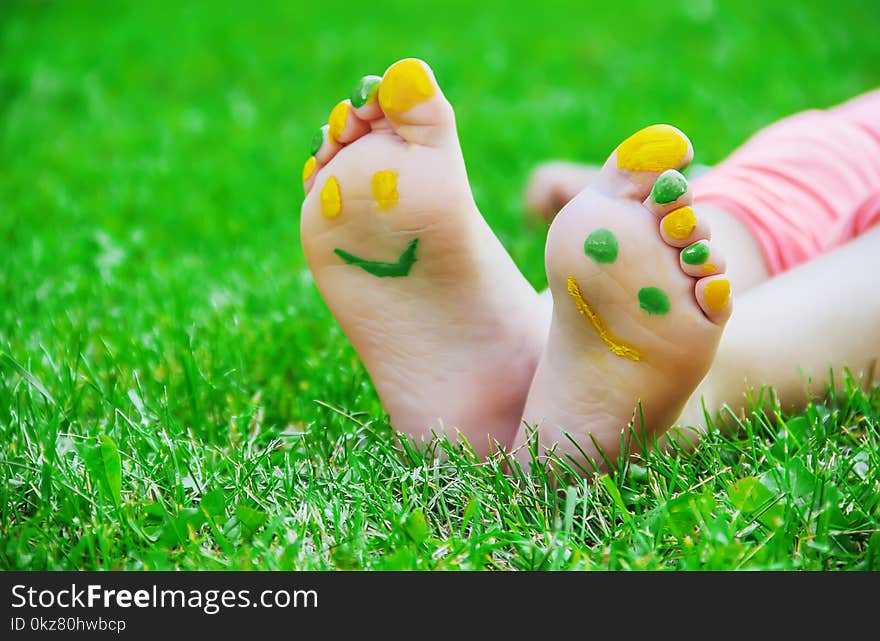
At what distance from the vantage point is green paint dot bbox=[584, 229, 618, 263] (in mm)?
975

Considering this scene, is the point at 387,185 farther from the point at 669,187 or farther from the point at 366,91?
the point at 669,187

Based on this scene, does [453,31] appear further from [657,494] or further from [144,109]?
[657,494]

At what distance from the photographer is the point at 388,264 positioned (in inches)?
45.1

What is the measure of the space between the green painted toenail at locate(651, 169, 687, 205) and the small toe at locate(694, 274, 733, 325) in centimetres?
9

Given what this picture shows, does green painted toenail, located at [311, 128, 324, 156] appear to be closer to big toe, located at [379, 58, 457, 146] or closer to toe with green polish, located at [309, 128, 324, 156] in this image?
toe with green polish, located at [309, 128, 324, 156]

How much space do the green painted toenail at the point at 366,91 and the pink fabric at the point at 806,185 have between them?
1.93 ft

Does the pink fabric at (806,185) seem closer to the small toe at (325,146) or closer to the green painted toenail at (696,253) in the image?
the green painted toenail at (696,253)

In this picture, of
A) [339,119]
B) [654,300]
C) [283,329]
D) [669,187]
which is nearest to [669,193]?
[669,187]

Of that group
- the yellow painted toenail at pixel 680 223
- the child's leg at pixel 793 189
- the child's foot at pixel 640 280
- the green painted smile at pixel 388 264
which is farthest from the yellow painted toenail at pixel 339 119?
the child's leg at pixel 793 189

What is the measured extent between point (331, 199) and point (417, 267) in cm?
13

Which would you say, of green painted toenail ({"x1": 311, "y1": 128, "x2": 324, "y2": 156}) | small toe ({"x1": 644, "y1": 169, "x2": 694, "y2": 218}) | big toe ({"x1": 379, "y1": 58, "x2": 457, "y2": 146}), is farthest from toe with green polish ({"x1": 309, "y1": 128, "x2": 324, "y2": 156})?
small toe ({"x1": 644, "y1": 169, "x2": 694, "y2": 218})

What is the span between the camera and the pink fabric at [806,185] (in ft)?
4.63

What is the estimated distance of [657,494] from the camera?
1.03 meters
